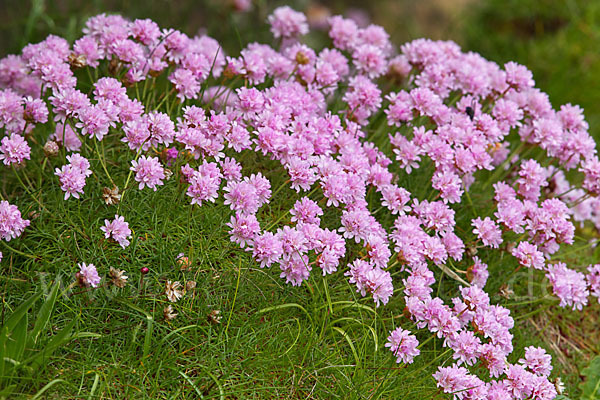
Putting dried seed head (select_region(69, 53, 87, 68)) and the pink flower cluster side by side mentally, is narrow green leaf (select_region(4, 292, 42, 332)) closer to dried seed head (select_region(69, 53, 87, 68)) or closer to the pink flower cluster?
the pink flower cluster

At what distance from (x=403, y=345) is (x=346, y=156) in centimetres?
77

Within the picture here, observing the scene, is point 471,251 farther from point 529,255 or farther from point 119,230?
point 119,230

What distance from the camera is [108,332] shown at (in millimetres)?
2244

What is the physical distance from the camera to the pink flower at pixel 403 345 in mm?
2242

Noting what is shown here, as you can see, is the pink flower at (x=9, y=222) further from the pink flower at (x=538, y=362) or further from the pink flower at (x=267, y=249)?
the pink flower at (x=538, y=362)

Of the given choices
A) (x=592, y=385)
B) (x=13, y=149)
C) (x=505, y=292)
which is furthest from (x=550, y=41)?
(x=13, y=149)

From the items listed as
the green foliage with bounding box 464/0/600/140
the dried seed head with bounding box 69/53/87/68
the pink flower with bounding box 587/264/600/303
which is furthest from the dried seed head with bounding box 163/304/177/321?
the green foliage with bounding box 464/0/600/140

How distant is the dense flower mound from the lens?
2.30m

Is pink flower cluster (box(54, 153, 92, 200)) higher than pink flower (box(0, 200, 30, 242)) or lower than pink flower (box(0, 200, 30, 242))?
higher

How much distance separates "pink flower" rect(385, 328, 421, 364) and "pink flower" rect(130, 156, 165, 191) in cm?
98

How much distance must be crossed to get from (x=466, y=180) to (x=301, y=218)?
36.1 inches

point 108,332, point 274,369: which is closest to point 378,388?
point 274,369

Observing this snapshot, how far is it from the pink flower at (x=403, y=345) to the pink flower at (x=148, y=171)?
38.4 inches

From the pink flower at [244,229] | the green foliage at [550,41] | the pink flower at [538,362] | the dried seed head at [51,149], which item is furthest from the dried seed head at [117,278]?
the green foliage at [550,41]
